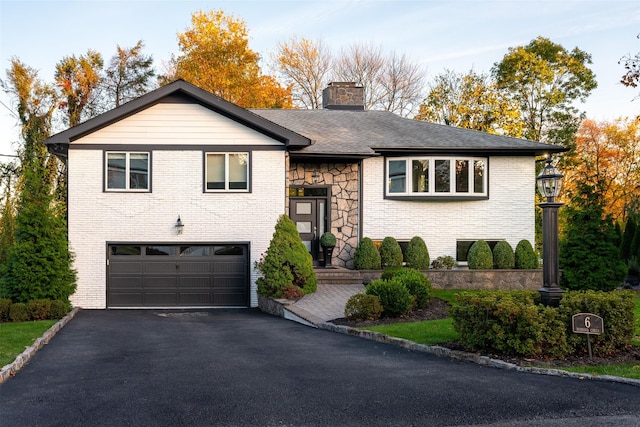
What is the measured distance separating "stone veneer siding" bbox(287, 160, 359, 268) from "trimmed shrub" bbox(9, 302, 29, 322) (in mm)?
9006

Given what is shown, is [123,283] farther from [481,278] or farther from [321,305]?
[481,278]

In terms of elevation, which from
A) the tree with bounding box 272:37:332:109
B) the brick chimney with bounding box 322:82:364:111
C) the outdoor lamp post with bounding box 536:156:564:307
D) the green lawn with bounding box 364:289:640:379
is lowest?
the green lawn with bounding box 364:289:640:379

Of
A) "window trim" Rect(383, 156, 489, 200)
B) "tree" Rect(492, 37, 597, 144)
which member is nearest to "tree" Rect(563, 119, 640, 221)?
"tree" Rect(492, 37, 597, 144)

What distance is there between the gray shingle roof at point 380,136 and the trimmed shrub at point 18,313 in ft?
29.2

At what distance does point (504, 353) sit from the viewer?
917 cm

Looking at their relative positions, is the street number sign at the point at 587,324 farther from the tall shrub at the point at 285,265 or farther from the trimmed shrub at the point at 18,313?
the trimmed shrub at the point at 18,313

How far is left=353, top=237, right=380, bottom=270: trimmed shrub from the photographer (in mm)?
19719

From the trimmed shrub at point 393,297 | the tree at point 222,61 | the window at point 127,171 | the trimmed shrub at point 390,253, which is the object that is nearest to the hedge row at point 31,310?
the window at point 127,171

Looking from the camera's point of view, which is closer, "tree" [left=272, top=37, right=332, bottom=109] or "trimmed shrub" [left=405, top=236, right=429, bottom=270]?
"trimmed shrub" [left=405, top=236, right=429, bottom=270]

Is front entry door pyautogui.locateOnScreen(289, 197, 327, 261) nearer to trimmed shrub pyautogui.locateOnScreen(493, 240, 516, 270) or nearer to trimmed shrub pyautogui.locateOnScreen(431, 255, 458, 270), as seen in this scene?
trimmed shrub pyautogui.locateOnScreen(431, 255, 458, 270)

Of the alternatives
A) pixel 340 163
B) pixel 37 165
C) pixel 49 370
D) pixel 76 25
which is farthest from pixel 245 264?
pixel 49 370

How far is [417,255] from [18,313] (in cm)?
1149

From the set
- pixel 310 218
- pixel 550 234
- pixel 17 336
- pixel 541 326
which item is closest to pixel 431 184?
pixel 310 218

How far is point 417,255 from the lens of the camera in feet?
65.6
